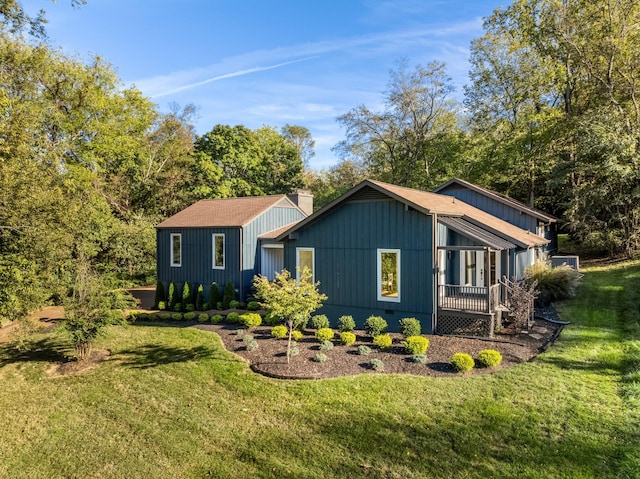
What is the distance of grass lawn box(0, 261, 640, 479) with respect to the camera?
612 centimetres

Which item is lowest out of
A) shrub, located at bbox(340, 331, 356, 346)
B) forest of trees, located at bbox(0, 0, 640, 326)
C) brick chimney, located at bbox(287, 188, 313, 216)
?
shrub, located at bbox(340, 331, 356, 346)

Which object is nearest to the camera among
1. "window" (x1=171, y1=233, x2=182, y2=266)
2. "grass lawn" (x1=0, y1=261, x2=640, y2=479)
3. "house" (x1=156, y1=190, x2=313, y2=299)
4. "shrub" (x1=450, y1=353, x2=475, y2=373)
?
"grass lawn" (x1=0, y1=261, x2=640, y2=479)

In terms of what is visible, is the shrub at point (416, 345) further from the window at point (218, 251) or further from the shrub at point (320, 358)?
the window at point (218, 251)

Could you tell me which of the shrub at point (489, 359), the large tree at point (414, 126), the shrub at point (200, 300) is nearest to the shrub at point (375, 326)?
the shrub at point (489, 359)

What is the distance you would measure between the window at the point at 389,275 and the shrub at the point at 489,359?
347cm

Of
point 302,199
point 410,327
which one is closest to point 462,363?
point 410,327

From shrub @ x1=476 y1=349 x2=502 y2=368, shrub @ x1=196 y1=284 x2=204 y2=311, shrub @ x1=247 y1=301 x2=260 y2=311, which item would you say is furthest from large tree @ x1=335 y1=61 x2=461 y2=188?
shrub @ x1=476 y1=349 x2=502 y2=368

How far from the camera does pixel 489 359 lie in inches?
370

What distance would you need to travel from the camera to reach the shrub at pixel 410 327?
11648mm

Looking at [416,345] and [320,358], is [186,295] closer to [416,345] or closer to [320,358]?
[320,358]

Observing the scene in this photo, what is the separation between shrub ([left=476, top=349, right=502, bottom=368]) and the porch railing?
2114 millimetres

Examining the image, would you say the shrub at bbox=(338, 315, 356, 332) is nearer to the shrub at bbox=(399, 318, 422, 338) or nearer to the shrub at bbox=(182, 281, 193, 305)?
Answer: the shrub at bbox=(399, 318, 422, 338)

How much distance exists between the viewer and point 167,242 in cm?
1995

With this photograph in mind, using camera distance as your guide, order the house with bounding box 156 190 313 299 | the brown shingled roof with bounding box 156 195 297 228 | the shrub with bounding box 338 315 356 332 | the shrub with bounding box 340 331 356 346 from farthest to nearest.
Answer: the brown shingled roof with bounding box 156 195 297 228
the house with bounding box 156 190 313 299
the shrub with bounding box 338 315 356 332
the shrub with bounding box 340 331 356 346
